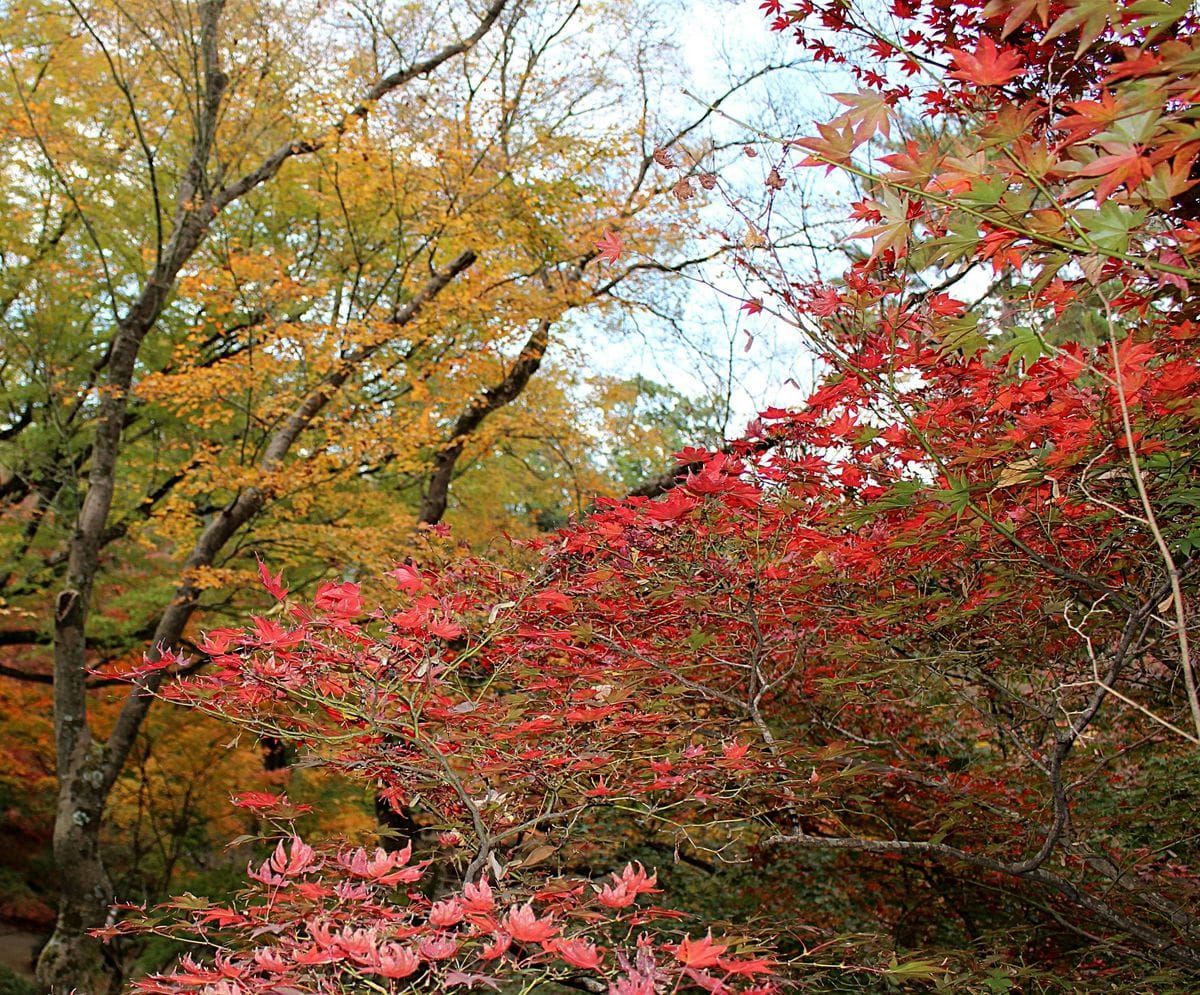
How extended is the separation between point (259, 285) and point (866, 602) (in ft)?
22.4

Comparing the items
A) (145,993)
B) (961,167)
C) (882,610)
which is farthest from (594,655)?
(961,167)

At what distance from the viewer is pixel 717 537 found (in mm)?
2617

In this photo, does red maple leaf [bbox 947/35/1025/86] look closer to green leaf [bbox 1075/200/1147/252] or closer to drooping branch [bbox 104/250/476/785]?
green leaf [bbox 1075/200/1147/252]

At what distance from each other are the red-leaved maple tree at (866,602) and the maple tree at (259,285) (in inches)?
180

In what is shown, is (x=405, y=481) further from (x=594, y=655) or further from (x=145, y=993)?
(x=145, y=993)

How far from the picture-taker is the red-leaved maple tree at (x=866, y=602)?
4.14 ft

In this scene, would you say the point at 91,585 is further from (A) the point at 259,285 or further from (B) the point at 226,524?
(A) the point at 259,285

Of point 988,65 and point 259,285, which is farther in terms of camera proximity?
point 259,285

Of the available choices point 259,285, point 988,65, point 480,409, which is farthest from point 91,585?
point 988,65

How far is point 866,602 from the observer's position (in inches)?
101

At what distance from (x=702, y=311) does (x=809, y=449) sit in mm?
4394

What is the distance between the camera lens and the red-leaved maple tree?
1263mm

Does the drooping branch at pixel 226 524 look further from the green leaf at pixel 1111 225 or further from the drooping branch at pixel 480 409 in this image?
the green leaf at pixel 1111 225

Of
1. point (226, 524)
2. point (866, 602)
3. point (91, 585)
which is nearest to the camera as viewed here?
point (866, 602)
